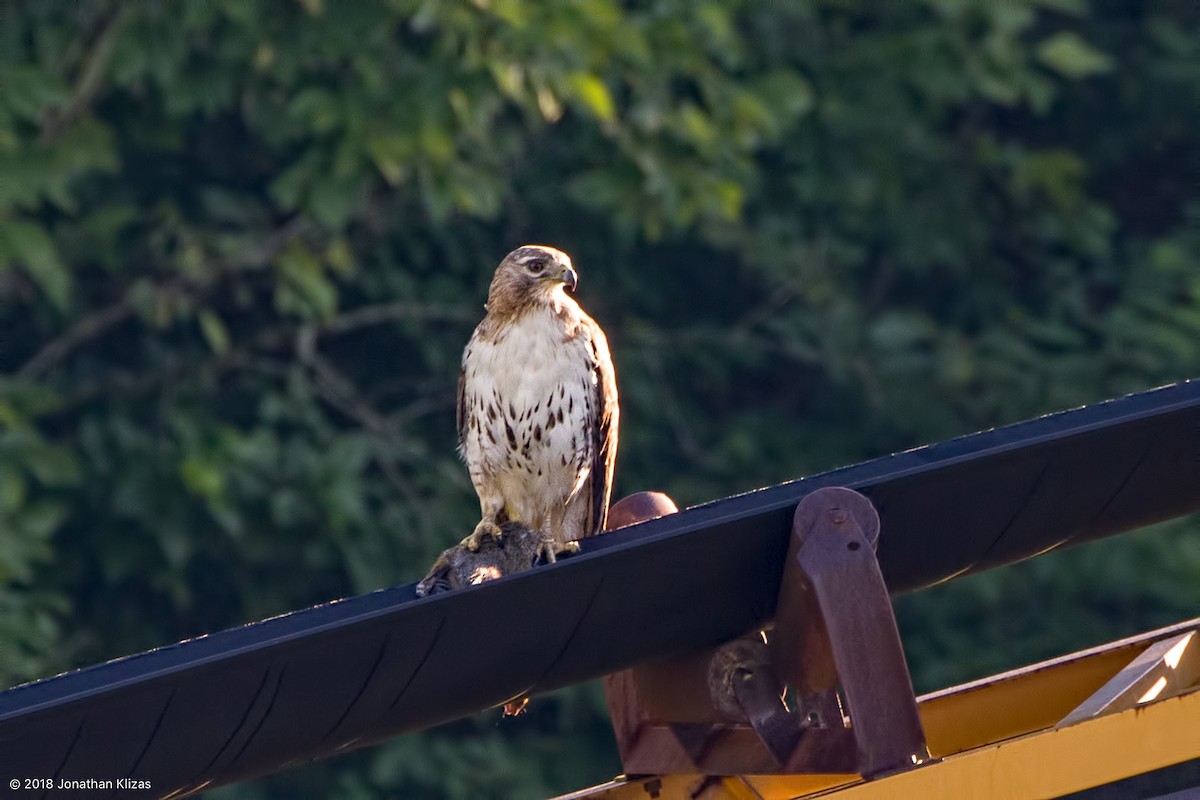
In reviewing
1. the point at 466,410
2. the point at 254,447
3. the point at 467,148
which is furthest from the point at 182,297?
the point at 466,410

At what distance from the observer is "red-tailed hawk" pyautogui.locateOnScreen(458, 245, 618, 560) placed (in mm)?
4348

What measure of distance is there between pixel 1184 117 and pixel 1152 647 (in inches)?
226

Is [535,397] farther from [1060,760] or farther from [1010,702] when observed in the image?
[1060,760]

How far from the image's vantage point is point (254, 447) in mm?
5820

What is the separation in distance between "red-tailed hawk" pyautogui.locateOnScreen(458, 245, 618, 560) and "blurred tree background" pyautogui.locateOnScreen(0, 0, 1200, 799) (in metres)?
1.24

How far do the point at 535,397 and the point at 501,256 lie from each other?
2.90 m

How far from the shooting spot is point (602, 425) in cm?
447

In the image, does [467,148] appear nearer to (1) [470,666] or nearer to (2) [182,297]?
(2) [182,297]

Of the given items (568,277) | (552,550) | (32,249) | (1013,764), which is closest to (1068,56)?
(568,277)

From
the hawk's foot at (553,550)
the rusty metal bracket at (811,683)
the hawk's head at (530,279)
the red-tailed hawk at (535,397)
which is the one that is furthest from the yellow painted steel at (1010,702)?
the hawk's head at (530,279)

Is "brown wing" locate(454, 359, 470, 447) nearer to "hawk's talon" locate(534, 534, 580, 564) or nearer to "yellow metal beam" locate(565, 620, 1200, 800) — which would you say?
"hawk's talon" locate(534, 534, 580, 564)

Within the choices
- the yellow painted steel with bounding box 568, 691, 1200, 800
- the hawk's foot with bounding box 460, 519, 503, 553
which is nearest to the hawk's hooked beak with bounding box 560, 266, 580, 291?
the hawk's foot with bounding box 460, 519, 503, 553

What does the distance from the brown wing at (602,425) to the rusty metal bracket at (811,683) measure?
1596 millimetres

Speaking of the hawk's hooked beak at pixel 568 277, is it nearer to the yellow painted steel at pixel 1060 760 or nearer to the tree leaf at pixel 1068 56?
the yellow painted steel at pixel 1060 760
